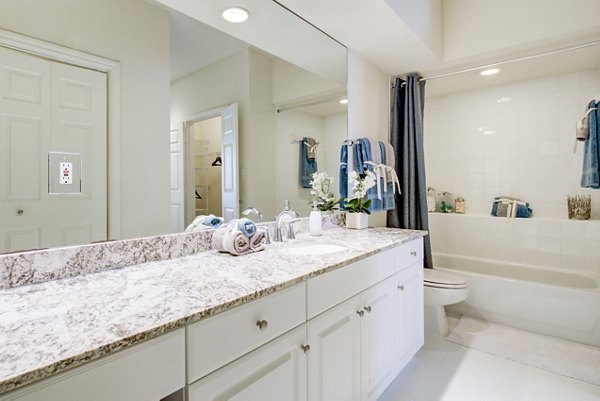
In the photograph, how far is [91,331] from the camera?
2.06 feet

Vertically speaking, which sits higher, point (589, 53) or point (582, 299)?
point (589, 53)

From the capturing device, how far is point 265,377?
91 cm

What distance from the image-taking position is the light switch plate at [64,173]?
3.25 feet

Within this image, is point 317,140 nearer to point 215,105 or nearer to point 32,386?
point 215,105

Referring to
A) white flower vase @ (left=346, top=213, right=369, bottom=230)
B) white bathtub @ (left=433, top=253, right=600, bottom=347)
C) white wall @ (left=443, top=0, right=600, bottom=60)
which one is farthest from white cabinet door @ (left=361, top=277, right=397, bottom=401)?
white wall @ (left=443, top=0, right=600, bottom=60)

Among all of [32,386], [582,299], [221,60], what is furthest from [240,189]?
[582,299]

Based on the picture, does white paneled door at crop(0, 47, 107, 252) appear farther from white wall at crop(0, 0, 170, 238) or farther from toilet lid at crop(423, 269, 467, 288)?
toilet lid at crop(423, 269, 467, 288)

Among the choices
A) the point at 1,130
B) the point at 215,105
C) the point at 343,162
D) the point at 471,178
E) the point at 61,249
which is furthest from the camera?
the point at 471,178

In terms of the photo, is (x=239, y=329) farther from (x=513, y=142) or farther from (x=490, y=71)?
(x=513, y=142)

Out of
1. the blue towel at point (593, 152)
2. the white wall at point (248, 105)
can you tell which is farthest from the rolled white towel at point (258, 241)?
the blue towel at point (593, 152)

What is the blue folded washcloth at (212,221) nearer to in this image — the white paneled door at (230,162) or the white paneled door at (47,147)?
the white paneled door at (230,162)

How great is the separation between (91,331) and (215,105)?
3.84ft

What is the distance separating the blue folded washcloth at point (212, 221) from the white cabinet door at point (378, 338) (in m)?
0.75

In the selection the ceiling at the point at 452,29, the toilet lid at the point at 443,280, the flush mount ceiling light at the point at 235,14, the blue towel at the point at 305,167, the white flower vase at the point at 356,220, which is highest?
the ceiling at the point at 452,29
